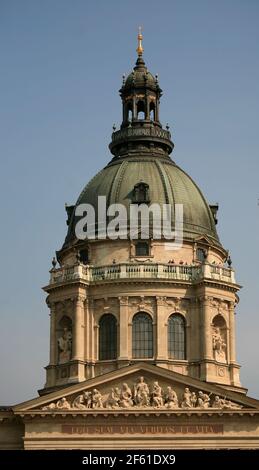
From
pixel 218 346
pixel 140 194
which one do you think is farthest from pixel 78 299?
pixel 218 346

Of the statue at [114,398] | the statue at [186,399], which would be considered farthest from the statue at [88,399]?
the statue at [186,399]

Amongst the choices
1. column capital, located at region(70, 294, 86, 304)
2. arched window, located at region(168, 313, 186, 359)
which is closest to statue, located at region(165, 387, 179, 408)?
arched window, located at region(168, 313, 186, 359)

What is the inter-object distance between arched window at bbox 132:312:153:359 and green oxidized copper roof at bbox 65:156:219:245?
7.27m

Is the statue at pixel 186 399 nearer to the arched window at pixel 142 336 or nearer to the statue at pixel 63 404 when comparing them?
the statue at pixel 63 404

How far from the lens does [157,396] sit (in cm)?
7175

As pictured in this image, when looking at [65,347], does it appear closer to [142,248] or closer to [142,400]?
[142,248]

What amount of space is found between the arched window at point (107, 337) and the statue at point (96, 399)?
10780 mm

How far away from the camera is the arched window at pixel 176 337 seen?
83250 mm

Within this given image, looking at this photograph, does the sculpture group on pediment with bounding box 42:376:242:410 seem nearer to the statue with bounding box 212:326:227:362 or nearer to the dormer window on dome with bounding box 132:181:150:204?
the statue with bounding box 212:326:227:362

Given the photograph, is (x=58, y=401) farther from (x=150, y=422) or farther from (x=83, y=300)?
(x=83, y=300)

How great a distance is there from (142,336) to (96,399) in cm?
1183

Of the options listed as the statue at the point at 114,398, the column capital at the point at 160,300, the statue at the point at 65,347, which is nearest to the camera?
the statue at the point at 114,398

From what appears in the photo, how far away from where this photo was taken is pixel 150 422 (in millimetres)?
70938
